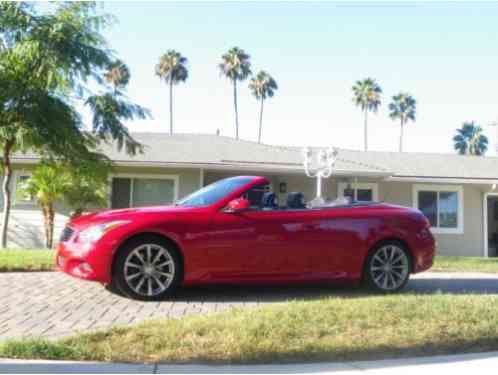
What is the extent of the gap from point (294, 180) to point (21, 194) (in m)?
8.37

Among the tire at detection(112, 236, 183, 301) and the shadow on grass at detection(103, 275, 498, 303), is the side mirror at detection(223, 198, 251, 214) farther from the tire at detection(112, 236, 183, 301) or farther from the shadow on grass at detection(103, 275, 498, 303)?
the shadow on grass at detection(103, 275, 498, 303)

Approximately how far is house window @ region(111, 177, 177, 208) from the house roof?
0.78 m

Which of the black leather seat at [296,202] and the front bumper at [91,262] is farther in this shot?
the black leather seat at [296,202]

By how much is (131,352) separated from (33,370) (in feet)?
2.32

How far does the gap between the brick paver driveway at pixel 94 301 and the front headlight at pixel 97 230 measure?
0.72m

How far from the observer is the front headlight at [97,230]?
19.6 ft

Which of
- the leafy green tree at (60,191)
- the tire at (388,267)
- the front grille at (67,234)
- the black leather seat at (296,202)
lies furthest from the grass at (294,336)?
the leafy green tree at (60,191)

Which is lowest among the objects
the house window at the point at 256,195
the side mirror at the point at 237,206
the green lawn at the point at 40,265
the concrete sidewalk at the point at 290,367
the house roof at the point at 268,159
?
the concrete sidewalk at the point at 290,367

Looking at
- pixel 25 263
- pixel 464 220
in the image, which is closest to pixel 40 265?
pixel 25 263

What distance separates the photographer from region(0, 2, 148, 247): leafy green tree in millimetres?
10484

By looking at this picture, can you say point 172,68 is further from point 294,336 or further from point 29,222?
point 294,336

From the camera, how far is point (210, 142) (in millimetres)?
19047

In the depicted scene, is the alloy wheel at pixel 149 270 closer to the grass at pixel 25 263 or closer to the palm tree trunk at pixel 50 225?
the grass at pixel 25 263

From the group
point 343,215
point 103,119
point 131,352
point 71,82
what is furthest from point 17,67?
point 131,352
